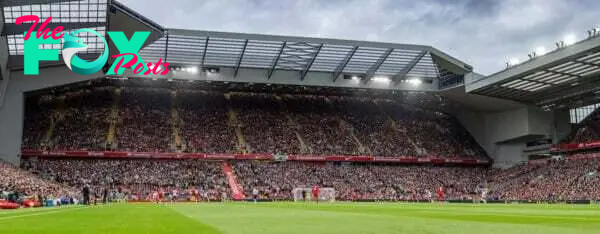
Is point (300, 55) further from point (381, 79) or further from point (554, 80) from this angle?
point (554, 80)

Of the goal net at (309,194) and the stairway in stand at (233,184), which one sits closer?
the goal net at (309,194)

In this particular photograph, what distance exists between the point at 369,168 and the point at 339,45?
17222mm

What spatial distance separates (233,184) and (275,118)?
15471 millimetres

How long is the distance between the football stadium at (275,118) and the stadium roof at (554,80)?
199mm

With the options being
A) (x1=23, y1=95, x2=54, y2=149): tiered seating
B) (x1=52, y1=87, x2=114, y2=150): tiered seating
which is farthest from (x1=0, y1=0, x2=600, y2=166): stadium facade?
(x1=52, y1=87, x2=114, y2=150): tiered seating

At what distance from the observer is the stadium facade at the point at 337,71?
46500 mm

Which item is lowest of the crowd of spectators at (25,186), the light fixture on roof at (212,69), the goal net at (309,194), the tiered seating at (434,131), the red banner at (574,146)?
the goal net at (309,194)

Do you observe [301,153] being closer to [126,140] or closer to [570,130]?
[126,140]

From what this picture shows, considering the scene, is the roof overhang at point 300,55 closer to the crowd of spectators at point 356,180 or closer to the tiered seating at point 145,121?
the tiered seating at point 145,121

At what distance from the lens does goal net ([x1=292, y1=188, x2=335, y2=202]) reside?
53094 millimetres

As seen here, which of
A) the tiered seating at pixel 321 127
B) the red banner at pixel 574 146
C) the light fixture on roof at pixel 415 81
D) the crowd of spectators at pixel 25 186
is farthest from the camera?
the tiered seating at pixel 321 127

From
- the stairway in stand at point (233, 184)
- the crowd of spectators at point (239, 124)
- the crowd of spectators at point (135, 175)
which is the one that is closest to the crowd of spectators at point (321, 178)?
the crowd of spectators at point (135, 175)

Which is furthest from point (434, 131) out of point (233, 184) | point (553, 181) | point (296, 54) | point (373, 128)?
point (233, 184)

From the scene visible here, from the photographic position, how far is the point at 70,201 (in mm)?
40438
